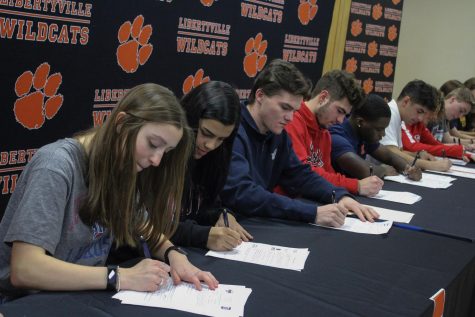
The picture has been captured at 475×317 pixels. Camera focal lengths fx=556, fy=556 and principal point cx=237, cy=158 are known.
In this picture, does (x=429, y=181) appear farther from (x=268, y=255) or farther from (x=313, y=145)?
(x=268, y=255)

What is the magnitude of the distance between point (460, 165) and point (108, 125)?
314cm

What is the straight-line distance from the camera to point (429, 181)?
9.98 feet

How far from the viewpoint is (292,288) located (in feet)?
4.42

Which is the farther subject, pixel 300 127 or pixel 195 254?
pixel 300 127

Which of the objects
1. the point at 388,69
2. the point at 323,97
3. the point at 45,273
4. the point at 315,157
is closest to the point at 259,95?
the point at 323,97

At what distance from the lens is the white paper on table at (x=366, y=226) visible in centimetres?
195

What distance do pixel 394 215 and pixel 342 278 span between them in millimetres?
834

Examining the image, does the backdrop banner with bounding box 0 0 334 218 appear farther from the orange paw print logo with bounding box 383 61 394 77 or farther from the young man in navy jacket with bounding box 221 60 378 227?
the orange paw print logo with bounding box 383 61 394 77

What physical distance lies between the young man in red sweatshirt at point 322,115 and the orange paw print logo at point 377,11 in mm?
2616

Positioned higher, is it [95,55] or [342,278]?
[95,55]

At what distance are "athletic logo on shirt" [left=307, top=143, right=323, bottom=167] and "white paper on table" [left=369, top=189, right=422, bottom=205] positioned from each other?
337 millimetres

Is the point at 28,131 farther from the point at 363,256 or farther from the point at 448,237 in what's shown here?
the point at 448,237

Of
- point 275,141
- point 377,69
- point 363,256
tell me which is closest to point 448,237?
point 363,256

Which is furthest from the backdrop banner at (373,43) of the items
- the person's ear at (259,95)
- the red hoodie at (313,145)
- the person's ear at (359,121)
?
the person's ear at (259,95)
